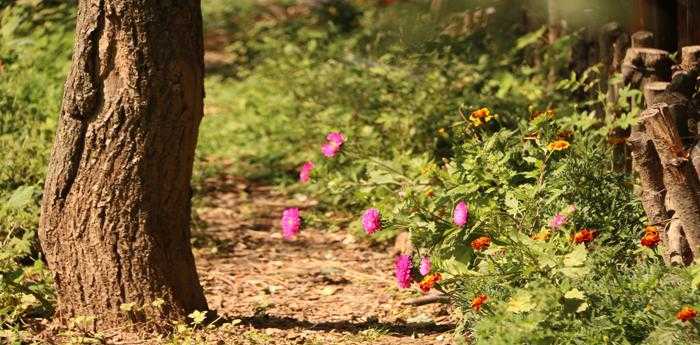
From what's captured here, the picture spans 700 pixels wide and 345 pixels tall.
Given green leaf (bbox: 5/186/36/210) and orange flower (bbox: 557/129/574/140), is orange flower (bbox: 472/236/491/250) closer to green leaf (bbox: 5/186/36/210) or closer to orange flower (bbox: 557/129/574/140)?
orange flower (bbox: 557/129/574/140)

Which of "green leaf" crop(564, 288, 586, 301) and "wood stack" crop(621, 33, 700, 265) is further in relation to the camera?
"wood stack" crop(621, 33, 700, 265)

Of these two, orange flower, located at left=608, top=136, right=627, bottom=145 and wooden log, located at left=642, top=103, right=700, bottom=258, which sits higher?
wooden log, located at left=642, top=103, right=700, bottom=258

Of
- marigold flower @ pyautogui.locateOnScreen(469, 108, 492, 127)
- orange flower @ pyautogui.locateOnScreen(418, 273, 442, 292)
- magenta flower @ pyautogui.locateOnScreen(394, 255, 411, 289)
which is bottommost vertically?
magenta flower @ pyautogui.locateOnScreen(394, 255, 411, 289)

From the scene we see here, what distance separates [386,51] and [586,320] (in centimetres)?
502

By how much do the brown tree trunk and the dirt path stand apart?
468 millimetres

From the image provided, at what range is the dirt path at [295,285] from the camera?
5.38 meters

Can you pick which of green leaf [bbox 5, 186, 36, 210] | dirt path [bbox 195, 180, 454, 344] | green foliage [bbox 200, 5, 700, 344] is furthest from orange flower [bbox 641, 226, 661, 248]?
green leaf [bbox 5, 186, 36, 210]

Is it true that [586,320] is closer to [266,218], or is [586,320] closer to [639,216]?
[639,216]

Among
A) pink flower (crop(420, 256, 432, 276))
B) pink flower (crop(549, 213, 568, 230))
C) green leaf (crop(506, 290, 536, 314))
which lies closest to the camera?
green leaf (crop(506, 290, 536, 314))

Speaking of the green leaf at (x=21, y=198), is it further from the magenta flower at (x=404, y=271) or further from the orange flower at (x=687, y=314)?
the orange flower at (x=687, y=314)

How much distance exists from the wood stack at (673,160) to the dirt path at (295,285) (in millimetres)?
1092

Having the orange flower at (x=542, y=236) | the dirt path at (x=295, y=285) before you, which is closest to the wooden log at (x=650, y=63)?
the orange flower at (x=542, y=236)

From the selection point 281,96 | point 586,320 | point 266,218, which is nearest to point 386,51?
point 281,96

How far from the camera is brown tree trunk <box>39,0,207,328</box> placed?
4773 mm
